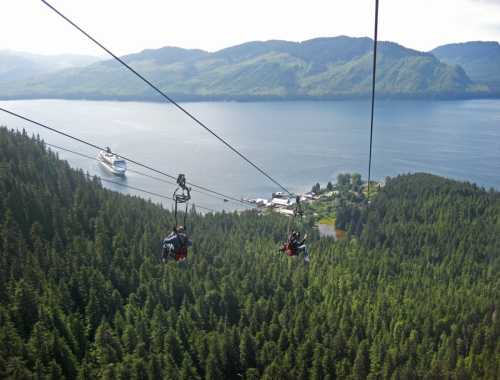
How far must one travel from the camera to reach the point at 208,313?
4256cm

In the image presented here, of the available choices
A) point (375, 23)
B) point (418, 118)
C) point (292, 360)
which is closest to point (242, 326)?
point (292, 360)

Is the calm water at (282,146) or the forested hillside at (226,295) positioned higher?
the calm water at (282,146)

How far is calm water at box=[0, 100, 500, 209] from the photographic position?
101438 mm

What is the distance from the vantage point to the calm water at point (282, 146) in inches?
3994

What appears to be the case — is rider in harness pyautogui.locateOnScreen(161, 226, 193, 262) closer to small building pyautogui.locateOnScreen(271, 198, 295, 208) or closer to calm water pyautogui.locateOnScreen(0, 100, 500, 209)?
small building pyautogui.locateOnScreen(271, 198, 295, 208)

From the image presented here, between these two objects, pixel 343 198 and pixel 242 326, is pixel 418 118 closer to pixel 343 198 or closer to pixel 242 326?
pixel 343 198

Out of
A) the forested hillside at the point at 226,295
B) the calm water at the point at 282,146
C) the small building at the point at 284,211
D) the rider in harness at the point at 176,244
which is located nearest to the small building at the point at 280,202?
the small building at the point at 284,211

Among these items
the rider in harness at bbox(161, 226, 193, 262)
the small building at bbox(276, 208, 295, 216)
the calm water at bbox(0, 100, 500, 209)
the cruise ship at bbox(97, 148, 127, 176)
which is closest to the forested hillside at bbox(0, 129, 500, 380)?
the small building at bbox(276, 208, 295, 216)

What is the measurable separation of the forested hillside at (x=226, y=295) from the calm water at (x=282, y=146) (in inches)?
954

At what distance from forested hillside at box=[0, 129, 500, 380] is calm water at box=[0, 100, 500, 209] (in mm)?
24224

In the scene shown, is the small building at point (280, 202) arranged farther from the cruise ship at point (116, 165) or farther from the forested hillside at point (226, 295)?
the cruise ship at point (116, 165)

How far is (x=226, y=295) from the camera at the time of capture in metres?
44.2

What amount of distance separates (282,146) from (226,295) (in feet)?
301

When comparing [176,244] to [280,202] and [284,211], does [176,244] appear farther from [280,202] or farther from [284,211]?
[280,202]
